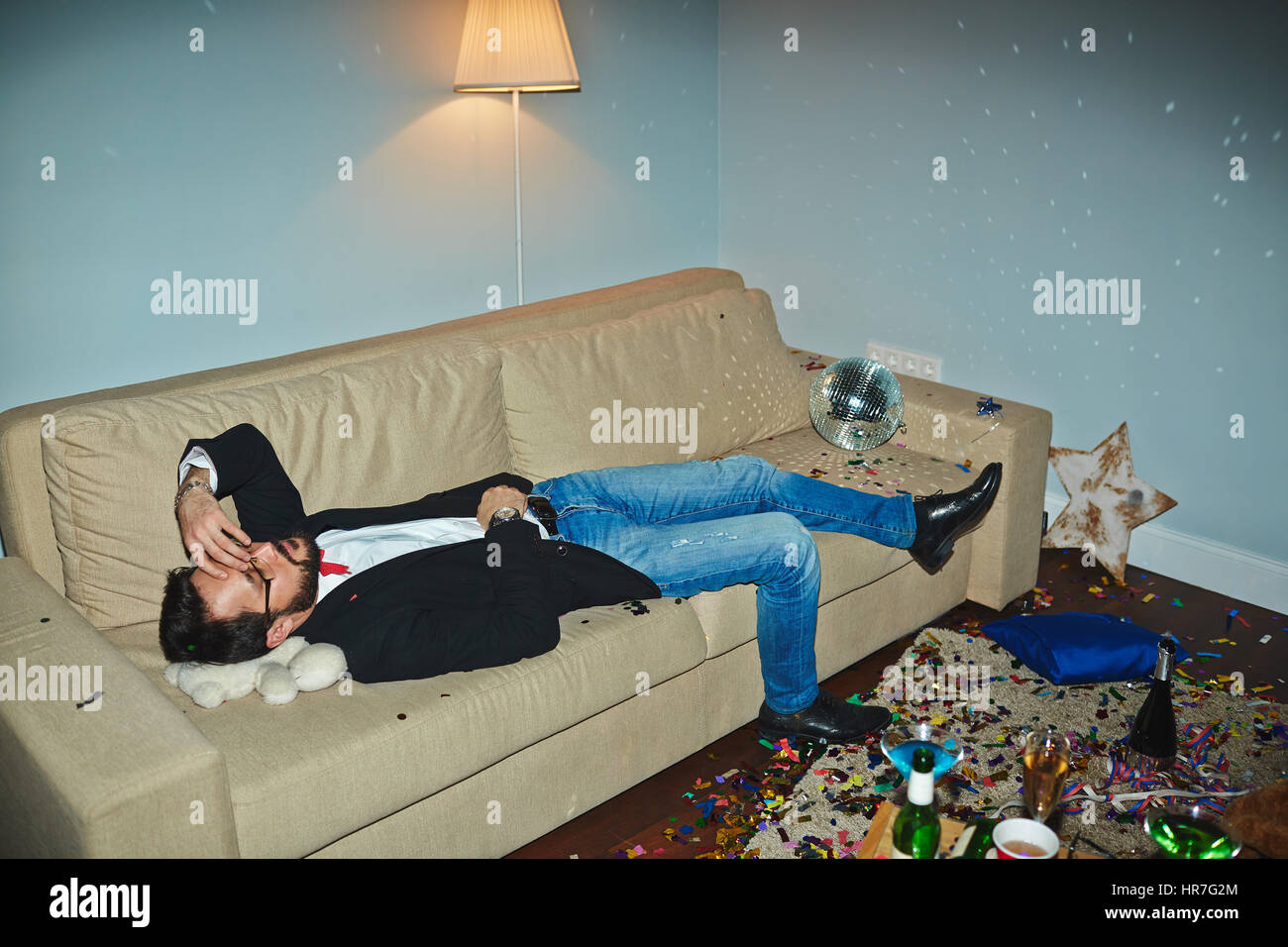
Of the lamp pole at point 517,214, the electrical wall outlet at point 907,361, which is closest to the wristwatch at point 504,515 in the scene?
the lamp pole at point 517,214

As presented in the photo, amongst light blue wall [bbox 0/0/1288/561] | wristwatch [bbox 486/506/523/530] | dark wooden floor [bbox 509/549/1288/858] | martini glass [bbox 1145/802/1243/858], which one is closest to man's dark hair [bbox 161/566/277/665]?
wristwatch [bbox 486/506/523/530]

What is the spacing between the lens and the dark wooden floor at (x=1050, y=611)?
2127 millimetres

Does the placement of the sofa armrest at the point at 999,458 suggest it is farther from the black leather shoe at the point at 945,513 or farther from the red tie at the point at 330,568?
the red tie at the point at 330,568

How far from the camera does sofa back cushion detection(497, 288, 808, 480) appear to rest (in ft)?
8.53

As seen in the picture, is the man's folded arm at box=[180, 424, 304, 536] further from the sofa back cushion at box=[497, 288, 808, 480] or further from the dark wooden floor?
the dark wooden floor

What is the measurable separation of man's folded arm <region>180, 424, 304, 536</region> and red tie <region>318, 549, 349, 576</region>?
126mm

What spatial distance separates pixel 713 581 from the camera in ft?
→ 7.45

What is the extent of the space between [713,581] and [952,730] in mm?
689

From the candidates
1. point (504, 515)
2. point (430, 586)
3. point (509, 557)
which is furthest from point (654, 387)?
point (430, 586)

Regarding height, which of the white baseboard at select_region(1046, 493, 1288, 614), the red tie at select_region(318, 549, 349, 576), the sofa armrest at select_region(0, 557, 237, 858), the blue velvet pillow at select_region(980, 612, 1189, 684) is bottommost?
the blue velvet pillow at select_region(980, 612, 1189, 684)

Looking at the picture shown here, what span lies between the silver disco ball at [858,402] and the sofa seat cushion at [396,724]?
3.25 ft

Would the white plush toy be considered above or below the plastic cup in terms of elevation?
above

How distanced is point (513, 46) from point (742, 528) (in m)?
1.78
